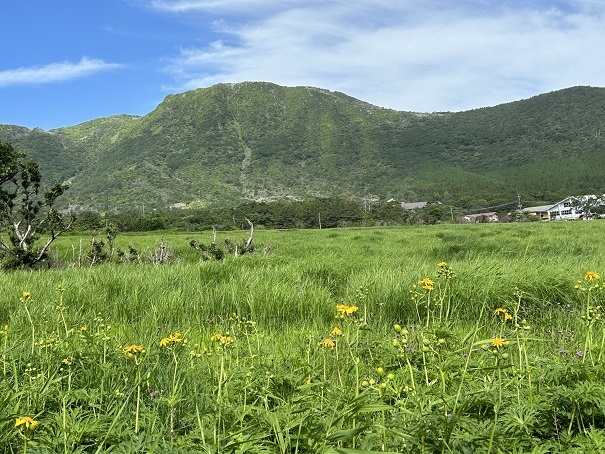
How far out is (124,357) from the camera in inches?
113

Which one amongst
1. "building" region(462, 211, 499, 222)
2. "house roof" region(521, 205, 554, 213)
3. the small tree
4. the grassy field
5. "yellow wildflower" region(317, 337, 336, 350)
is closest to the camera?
the grassy field

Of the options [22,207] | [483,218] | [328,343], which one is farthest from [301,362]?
[483,218]

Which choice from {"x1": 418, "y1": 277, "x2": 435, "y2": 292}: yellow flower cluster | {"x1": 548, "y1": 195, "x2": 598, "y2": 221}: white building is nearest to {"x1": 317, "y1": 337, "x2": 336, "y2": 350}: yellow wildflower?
{"x1": 418, "y1": 277, "x2": 435, "y2": 292}: yellow flower cluster

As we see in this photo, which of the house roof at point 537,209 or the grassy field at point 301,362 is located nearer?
the grassy field at point 301,362

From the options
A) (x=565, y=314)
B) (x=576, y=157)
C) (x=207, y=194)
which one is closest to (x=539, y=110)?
(x=576, y=157)

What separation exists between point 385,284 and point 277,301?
1.56m

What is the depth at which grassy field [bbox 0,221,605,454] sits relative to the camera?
1688 mm

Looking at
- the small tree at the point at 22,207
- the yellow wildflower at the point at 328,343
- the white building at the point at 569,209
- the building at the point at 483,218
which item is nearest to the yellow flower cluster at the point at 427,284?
the yellow wildflower at the point at 328,343

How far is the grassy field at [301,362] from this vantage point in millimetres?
1688

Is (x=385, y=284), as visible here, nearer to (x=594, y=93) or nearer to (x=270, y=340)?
(x=270, y=340)

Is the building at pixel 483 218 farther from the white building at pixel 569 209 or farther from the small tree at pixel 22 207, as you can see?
the small tree at pixel 22 207

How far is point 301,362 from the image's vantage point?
9.67 ft

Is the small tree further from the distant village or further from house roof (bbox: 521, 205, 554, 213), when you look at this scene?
house roof (bbox: 521, 205, 554, 213)

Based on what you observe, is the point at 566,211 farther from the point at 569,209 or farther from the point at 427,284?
the point at 427,284
